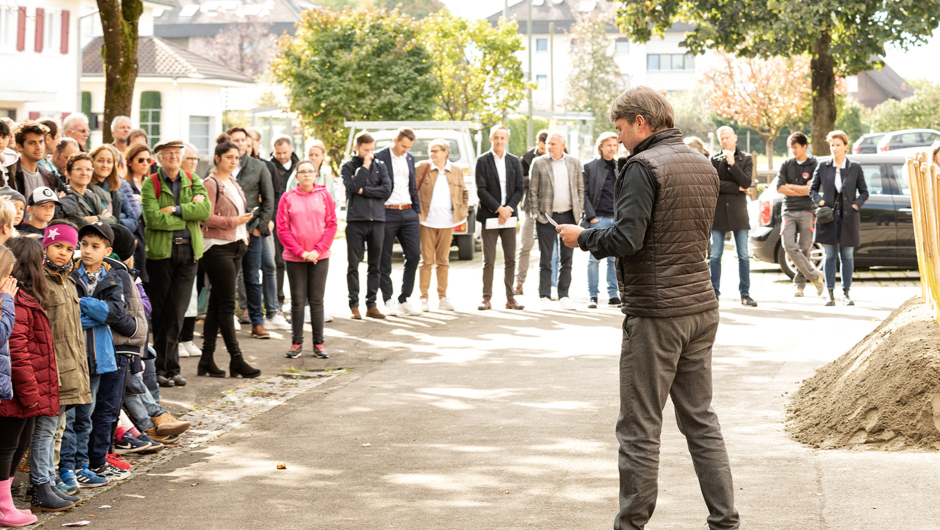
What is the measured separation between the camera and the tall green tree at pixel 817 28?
855 inches

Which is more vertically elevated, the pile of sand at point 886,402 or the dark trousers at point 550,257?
the dark trousers at point 550,257

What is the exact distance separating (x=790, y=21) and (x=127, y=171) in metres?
15.8

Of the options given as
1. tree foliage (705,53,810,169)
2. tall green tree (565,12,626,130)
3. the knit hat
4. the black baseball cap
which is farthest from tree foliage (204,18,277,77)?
the black baseball cap

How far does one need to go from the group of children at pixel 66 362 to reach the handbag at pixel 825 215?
8546mm

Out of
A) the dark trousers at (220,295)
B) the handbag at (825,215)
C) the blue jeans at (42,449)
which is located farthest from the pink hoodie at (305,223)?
the handbag at (825,215)

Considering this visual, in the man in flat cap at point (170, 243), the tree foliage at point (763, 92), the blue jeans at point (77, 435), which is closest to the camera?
the blue jeans at point (77, 435)

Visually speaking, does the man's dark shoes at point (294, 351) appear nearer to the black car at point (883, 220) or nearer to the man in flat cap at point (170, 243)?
the man in flat cap at point (170, 243)

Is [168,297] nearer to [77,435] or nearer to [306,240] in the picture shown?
[306,240]

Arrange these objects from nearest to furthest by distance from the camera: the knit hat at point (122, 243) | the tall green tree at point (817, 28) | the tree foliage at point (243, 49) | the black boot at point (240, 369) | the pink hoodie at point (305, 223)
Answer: the knit hat at point (122, 243), the black boot at point (240, 369), the pink hoodie at point (305, 223), the tall green tree at point (817, 28), the tree foliage at point (243, 49)

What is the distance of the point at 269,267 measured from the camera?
1196 cm

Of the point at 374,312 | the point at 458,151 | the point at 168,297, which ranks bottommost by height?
the point at 374,312

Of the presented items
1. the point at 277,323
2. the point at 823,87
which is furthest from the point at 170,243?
the point at 823,87

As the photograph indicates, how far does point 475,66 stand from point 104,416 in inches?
1316

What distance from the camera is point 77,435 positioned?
6.16m
